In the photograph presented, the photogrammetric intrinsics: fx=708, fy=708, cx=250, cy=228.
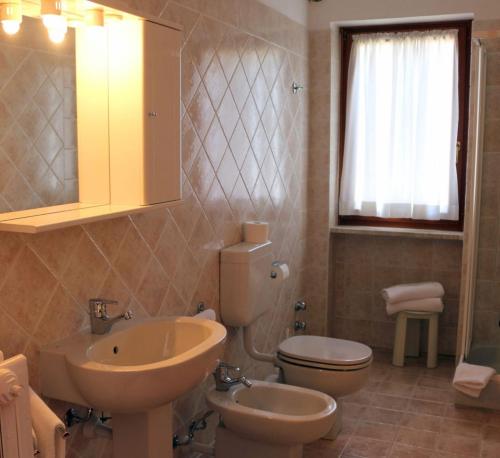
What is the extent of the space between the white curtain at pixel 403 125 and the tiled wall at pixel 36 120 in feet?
8.77

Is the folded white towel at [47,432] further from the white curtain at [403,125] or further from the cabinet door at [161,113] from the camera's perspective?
the white curtain at [403,125]

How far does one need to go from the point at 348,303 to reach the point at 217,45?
2.27 meters

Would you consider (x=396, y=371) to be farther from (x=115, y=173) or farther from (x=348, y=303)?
(x=115, y=173)

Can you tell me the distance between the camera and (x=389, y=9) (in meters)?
4.24

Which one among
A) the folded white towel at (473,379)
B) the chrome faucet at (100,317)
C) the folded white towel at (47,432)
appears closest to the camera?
the folded white towel at (47,432)

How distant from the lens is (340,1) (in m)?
4.32

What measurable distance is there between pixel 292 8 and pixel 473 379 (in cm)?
228

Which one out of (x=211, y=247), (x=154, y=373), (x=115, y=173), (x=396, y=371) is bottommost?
(x=396, y=371)

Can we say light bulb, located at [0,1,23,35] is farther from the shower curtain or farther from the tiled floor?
the shower curtain

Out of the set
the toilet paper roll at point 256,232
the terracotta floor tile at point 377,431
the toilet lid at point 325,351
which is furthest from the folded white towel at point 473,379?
the toilet paper roll at point 256,232

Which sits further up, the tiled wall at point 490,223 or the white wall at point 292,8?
the white wall at point 292,8

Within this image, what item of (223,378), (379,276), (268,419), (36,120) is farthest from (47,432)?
(379,276)

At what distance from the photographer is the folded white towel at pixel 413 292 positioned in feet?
14.2

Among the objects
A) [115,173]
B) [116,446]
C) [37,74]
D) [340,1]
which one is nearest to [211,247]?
[115,173]
